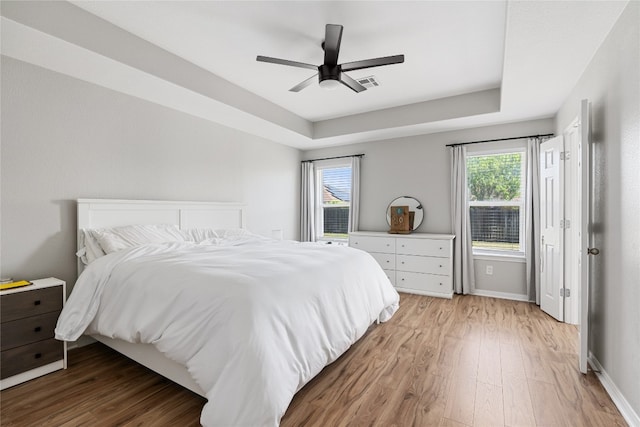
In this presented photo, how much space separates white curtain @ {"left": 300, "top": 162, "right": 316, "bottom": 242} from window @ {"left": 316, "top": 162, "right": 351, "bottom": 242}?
0.13m

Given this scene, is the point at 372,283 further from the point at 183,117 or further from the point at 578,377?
the point at 183,117

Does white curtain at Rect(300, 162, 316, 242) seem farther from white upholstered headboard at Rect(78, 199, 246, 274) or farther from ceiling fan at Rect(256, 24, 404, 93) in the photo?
ceiling fan at Rect(256, 24, 404, 93)

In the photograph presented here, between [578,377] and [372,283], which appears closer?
[578,377]

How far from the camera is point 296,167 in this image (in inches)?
225

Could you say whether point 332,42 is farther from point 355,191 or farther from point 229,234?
point 355,191

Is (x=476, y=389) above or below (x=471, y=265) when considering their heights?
below

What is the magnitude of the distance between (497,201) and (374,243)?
72.9 inches

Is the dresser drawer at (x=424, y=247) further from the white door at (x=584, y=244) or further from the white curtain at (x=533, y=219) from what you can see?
the white door at (x=584, y=244)

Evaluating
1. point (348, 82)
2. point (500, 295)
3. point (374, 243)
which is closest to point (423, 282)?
point (374, 243)

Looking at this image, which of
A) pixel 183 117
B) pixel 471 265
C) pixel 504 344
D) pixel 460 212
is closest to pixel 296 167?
pixel 183 117

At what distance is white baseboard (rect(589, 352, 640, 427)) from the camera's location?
1.65 metres

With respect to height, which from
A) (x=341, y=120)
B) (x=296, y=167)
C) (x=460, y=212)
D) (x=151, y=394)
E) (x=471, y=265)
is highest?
(x=341, y=120)

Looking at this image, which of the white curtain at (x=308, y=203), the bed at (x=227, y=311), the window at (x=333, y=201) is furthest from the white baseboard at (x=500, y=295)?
the white curtain at (x=308, y=203)

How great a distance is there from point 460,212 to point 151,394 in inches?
163
